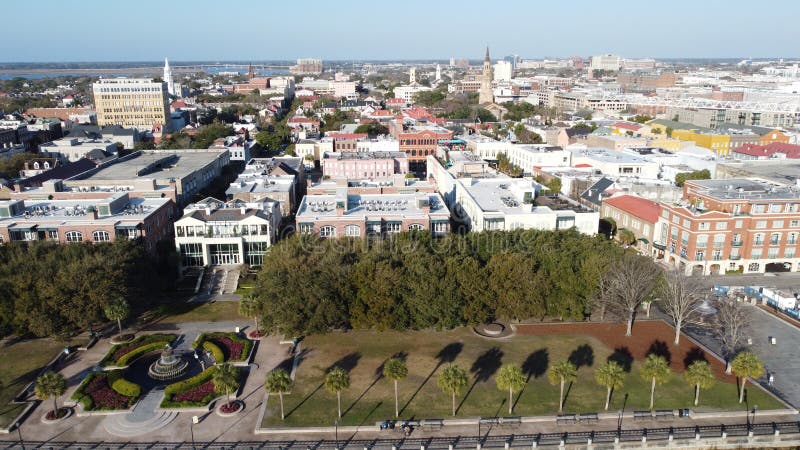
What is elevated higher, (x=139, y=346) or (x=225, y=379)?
(x=225, y=379)

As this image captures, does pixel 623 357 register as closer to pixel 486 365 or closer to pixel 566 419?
pixel 566 419

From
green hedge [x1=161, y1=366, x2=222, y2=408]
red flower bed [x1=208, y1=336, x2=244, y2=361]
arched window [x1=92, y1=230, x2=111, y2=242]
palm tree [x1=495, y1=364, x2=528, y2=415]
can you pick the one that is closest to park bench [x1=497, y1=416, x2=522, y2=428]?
palm tree [x1=495, y1=364, x2=528, y2=415]

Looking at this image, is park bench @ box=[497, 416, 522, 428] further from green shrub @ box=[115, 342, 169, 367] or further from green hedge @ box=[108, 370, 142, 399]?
green shrub @ box=[115, 342, 169, 367]

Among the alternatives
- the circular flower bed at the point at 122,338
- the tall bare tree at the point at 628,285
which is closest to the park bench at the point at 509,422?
the tall bare tree at the point at 628,285

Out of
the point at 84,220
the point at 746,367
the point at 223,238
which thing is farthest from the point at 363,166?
the point at 746,367

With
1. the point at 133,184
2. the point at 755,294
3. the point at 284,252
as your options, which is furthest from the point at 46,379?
the point at 755,294

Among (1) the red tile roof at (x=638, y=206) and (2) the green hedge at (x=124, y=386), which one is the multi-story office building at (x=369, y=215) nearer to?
(2) the green hedge at (x=124, y=386)
